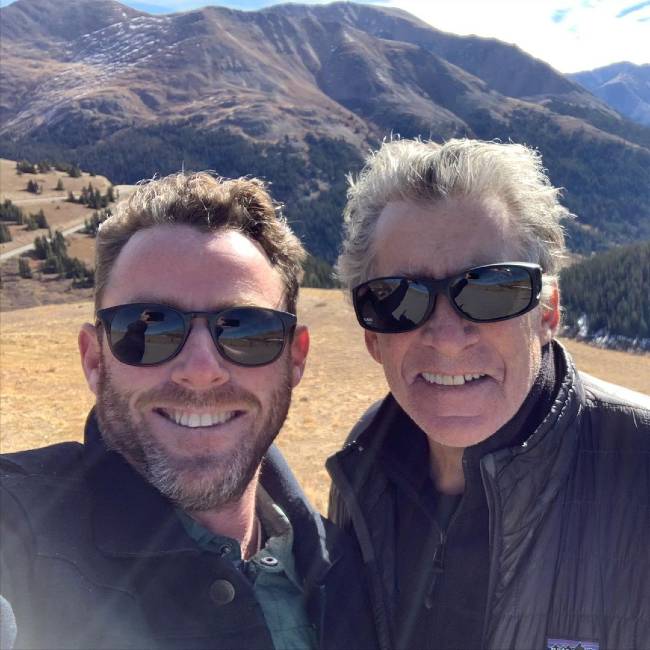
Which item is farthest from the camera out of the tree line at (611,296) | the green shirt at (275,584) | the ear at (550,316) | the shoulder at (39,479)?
the tree line at (611,296)

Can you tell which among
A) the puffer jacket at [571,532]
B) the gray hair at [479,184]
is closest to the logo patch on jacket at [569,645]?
the puffer jacket at [571,532]

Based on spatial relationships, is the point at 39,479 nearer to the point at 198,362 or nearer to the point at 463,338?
the point at 198,362

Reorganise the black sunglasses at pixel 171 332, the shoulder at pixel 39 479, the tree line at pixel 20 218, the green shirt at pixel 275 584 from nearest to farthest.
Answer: the shoulder at pixel 39 479, the green shirt at pixel 275 584, the black sunglasses at pixel 171 332, the tree line at pixel 20 218

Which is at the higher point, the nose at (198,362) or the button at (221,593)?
the nose at (198,362)

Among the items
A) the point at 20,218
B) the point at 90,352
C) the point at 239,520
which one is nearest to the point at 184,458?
the point at 239,520

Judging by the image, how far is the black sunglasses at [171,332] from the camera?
232 centimetres

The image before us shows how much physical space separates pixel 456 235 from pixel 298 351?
0.91m

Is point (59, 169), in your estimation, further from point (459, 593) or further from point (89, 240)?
point (459, 593)

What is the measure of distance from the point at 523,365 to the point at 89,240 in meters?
37.5

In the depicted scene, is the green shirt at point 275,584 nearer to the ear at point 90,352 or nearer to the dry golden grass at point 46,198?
the ear at point 90,352

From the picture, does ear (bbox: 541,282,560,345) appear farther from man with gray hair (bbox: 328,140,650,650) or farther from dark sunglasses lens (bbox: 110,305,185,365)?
dark sunglasses lens (bbox: 110,305,185,365)

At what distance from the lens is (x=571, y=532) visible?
2141 mm

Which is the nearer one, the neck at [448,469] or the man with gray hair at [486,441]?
the man with gray hair at [486,441]

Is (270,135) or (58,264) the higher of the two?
(58,264)
